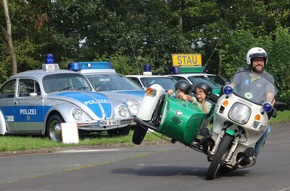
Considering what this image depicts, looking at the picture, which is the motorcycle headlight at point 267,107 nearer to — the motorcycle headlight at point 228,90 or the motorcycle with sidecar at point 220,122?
the motorcycle with sidecar at point 220,122

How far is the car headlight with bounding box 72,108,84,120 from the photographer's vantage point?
16.9 metres

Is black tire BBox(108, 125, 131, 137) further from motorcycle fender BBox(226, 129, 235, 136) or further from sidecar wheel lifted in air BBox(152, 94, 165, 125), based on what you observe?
motorcycle fender BBox(226, 129, 235, 136)

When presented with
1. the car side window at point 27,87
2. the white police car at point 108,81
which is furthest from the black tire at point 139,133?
the white police car at point 108,81

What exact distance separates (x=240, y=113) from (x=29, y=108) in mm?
9861

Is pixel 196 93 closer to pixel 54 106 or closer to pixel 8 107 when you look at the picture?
pixel 54 106

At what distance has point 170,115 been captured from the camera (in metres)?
9.69

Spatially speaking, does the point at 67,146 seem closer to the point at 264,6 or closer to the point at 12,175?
the point at 12,175

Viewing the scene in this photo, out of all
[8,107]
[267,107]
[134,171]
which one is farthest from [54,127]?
[267,107]

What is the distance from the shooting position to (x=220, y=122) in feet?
31.1

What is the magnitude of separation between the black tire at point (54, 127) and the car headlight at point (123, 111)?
4.89ft

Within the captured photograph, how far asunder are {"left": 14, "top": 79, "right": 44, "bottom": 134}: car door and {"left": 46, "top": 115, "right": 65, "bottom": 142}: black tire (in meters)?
0.33

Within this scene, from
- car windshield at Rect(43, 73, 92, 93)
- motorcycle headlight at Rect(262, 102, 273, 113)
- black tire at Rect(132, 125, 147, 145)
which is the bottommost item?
car windshield at Rect(43, 73, 92, 93)

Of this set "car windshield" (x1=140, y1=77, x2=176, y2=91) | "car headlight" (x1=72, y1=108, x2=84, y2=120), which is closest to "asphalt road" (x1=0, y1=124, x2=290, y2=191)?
"car headlight" (x1=72, y1=108, x2=84, y2=120)

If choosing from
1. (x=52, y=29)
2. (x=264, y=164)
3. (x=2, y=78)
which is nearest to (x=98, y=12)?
(x=52, y=29)
